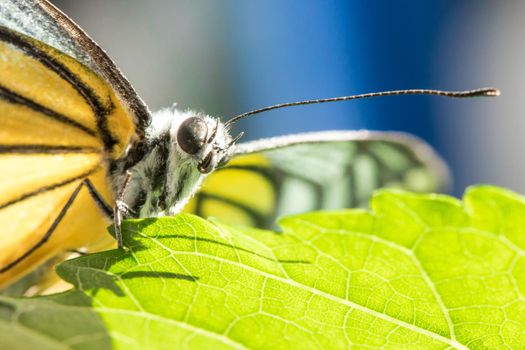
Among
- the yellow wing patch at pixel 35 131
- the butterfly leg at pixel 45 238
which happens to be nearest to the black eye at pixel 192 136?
the yellow wing patch at pixel 35 131

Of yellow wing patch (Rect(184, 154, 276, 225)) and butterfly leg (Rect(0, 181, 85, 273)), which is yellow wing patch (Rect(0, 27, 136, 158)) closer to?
butterfly leg (Rect(0, 181, 85, 273))

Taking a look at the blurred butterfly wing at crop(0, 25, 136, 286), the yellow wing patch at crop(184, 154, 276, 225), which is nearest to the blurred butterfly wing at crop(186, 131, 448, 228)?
the yellow wing patch at crop(184, 154, 276, 225)

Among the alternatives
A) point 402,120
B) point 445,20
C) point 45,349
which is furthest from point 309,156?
point 445,20

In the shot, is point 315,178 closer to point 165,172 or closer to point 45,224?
point 165,172

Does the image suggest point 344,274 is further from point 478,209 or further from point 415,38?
point 415,38

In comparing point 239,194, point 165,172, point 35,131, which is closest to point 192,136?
point 165,172

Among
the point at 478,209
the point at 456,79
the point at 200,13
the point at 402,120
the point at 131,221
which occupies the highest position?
the point at 200,13

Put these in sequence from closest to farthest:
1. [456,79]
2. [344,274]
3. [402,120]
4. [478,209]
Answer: [344,274], [478,209], [402,120], [456,79]
